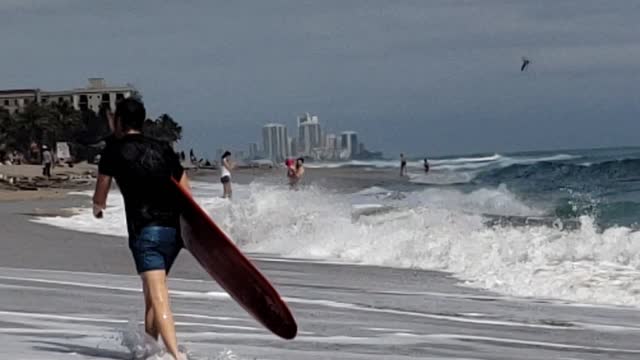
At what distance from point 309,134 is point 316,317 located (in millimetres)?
145702

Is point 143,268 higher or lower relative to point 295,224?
higher

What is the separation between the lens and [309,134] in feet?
512

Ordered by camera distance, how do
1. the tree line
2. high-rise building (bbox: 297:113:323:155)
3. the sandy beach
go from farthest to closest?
high-rise building (bbox: 297:113:323:155), the tree line, the sandy beach

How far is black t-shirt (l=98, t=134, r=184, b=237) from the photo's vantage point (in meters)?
6.85

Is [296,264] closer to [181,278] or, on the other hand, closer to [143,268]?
[181,278]

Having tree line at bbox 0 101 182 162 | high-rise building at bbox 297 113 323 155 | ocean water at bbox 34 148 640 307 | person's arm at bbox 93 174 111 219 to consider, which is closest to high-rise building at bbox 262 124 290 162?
high-rise building at bbox 297 113 323 155

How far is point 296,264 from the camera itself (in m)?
17.6

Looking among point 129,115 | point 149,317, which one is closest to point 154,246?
point 149,317

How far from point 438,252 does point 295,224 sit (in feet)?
13.0

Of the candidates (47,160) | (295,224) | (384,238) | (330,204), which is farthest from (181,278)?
(47,160)

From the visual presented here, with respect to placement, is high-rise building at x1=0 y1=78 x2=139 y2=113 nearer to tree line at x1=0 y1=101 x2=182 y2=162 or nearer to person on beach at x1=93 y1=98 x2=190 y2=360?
tree line at x1=0 y1=101 x2=182 y2=162

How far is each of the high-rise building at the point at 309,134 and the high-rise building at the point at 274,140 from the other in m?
3.24

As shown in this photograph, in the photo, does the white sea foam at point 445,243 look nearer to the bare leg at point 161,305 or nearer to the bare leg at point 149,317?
the bare leg at point 149,317

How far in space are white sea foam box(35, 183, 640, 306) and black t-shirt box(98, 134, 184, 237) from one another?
312 inches
